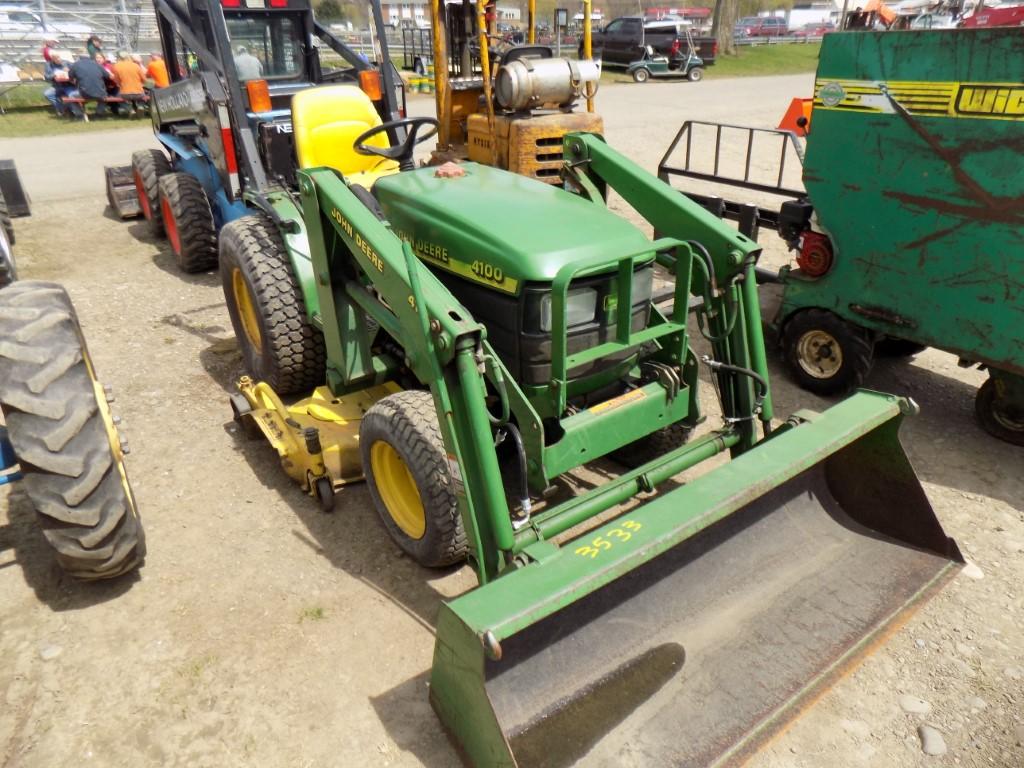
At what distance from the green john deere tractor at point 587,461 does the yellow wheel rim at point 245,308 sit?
79cm

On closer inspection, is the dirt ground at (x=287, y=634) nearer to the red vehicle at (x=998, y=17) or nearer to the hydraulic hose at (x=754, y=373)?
the hydraulic hose at (x=754, y=373)

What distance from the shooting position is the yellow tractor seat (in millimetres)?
4742

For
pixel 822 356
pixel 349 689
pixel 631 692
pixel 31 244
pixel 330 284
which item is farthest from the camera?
pixel 31 244

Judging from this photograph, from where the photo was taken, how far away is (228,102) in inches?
225

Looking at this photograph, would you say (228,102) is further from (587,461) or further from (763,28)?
(763,28)

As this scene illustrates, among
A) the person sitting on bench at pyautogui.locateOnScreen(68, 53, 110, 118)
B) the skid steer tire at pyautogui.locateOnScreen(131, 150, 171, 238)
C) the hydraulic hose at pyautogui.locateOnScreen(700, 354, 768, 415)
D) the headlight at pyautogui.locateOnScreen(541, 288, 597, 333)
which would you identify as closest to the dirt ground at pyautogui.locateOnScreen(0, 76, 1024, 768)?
the hydraulic hose at pyautogui.locateOnScreen(700, 354, 768, 415)

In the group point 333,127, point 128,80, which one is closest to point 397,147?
point 333,127

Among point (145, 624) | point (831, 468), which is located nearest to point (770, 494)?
point (831, 468)

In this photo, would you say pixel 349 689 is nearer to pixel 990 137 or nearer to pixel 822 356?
pixel 822 356

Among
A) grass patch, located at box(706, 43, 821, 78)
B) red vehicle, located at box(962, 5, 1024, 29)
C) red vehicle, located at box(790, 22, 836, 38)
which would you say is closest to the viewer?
red vehicle, located at box(962, 5, 1024, 29)

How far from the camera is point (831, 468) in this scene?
322cm

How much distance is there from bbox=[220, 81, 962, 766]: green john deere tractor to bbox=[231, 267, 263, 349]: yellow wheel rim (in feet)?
2.58

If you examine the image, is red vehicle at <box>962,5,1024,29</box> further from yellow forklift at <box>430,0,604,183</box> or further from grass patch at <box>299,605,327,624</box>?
grass patch at <box>299,605,327,624</box>

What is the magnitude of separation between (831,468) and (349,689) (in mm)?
2101
